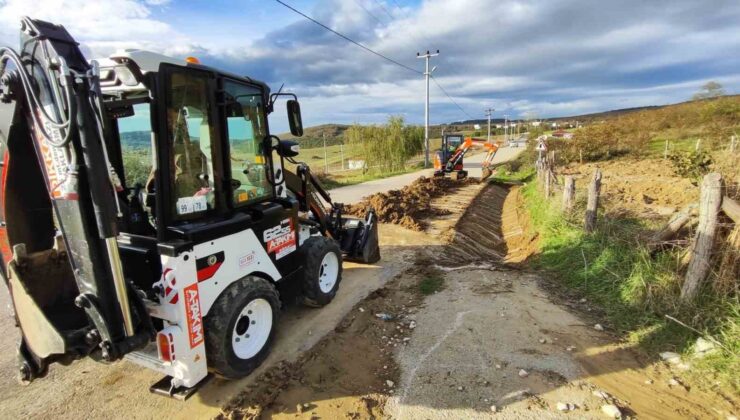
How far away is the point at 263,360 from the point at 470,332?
2128 millimetres

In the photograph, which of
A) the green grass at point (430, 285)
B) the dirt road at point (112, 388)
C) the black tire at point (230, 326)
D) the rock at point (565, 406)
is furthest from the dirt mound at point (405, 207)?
the rock at point (565, 406)

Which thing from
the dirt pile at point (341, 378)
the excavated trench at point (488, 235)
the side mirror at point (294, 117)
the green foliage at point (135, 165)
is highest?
the side mirror at point (294, 117)

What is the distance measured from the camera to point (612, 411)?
3.17 metres

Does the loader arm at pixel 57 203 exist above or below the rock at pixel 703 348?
above

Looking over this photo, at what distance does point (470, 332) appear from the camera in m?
4.44

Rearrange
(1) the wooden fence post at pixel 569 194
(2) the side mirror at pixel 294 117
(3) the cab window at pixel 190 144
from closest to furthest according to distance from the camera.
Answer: (3) the cab window at pixel 190 144, (2) the side mirror at pixel 294 117, (1) the wooden fence post at pixel 569 194

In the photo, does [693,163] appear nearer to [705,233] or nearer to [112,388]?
[705,233]

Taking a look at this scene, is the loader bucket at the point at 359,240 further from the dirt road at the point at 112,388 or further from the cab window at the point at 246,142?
the cab window at the point at 246,142

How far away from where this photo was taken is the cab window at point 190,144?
3.26 meters

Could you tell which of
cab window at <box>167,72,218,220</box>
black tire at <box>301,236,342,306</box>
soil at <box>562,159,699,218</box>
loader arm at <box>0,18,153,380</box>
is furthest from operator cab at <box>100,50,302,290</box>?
soil at <box>562,159,699,218</box>

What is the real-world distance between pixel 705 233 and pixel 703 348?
3.94ft

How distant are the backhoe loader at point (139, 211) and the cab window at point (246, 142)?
0.05 ft

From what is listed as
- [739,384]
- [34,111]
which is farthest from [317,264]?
[739,384]

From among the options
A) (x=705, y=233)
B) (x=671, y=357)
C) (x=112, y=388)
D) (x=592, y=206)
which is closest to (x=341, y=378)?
(x=112, y=388)
